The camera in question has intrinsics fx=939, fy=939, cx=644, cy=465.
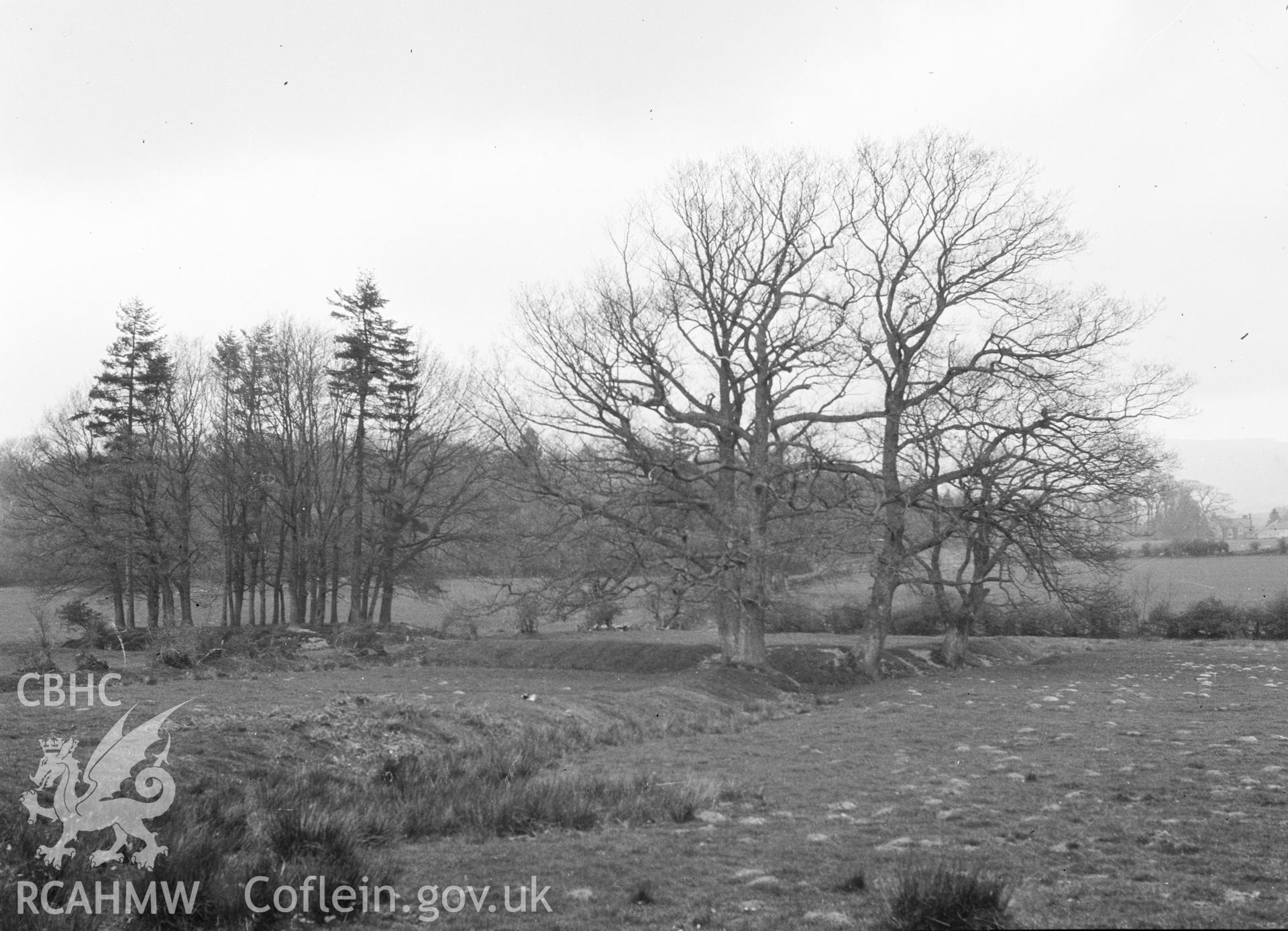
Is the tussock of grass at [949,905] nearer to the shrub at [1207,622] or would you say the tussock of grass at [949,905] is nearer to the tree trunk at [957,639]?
the tree trunk at [957,639]

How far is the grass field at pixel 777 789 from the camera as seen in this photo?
622 centimetres

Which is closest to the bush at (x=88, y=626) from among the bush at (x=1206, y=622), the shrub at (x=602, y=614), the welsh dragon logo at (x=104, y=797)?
the shrub at (x=602, y=614)

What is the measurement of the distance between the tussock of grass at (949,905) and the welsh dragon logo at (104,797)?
487cm

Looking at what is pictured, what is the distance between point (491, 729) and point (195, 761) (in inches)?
210

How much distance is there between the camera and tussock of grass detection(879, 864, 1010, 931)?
5.14m

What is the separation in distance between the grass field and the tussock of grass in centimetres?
17

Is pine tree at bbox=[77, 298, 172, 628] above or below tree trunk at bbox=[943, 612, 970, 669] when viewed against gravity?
above

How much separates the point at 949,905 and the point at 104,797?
661 cm

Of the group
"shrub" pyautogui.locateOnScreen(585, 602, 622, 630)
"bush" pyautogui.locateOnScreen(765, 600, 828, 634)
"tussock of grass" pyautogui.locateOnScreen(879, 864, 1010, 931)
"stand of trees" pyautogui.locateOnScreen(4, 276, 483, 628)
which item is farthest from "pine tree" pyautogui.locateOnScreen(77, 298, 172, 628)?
"tussock of grass" pyautogui.locateOnScreen(879, 864, 1010, 931)

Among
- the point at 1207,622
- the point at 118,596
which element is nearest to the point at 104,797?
the point at 118,596

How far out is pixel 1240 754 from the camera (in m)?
11.9

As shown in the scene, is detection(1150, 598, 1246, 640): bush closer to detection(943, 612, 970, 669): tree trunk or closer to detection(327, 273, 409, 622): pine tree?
detection(943, 612, 970, 669): tree trunk

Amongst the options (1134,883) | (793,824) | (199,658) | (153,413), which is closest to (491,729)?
(793,824)

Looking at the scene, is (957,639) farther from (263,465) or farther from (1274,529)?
(1274,529)
